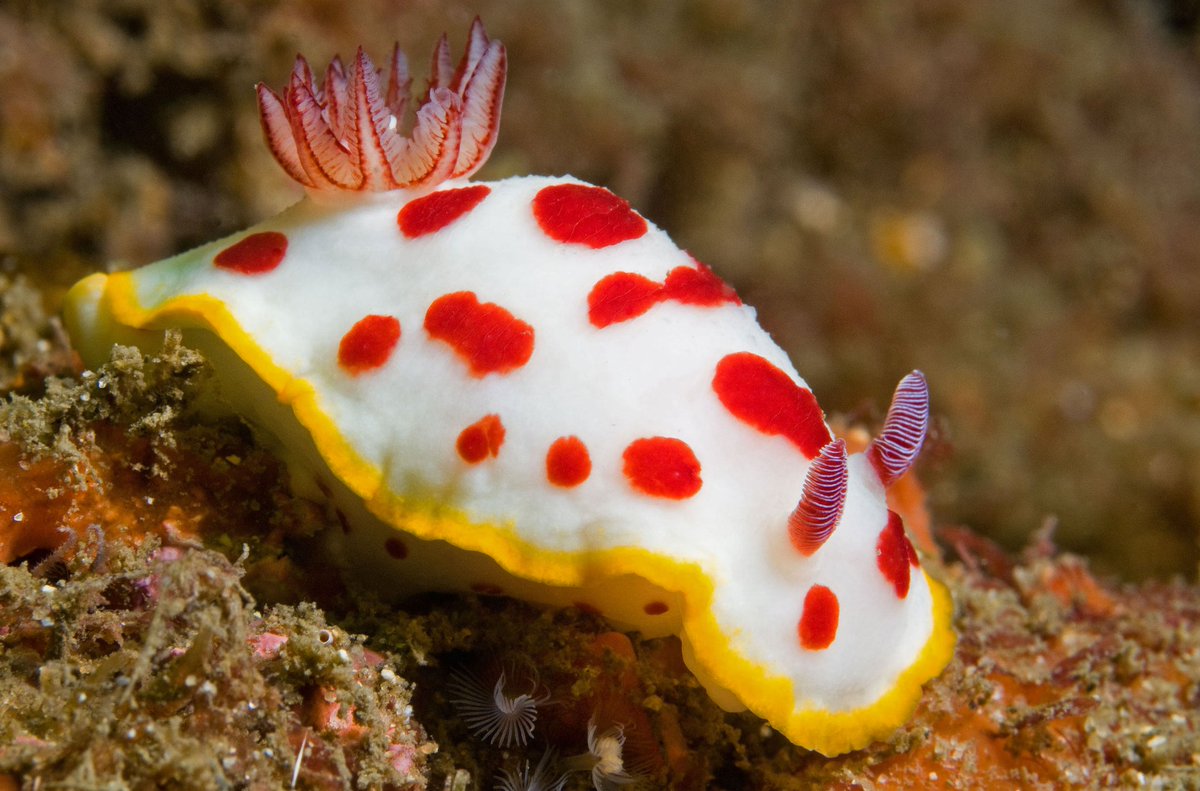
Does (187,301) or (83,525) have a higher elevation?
(187,301)

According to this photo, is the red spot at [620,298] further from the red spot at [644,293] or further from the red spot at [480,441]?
the red spot at [480,441]

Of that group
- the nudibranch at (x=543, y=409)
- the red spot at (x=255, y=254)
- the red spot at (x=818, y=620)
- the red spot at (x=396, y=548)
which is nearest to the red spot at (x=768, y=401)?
the nudibranch at (x=543, y=409)

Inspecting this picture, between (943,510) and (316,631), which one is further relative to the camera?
(943,510)

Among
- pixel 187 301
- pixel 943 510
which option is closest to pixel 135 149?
pixel 187 301

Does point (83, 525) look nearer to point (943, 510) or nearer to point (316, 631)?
point (316, 631)

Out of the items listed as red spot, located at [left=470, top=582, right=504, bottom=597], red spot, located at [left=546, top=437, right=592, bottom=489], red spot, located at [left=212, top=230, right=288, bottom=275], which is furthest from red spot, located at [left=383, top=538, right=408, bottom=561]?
red spot, located at [left=212, top=230, right=288, bottom=275]

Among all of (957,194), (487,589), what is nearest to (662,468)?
(487,589)
